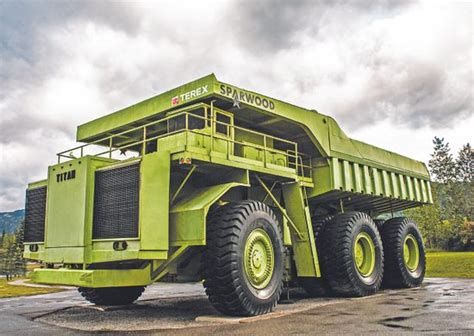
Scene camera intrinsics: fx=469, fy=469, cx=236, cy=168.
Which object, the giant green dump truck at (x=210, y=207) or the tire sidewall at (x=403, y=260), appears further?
the tire sidewall at (x=403, y=260)

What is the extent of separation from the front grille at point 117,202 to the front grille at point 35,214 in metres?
2.09

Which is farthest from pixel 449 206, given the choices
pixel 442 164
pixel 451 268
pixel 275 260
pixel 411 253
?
pixel 275 260

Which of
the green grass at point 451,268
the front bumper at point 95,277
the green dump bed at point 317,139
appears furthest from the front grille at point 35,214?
the green grass at point 451,268

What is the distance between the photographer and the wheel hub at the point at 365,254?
1240cm

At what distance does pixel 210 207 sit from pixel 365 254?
5.71m

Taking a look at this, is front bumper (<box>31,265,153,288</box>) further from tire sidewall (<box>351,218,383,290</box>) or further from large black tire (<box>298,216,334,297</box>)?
tire sidewall (<box>351,218,383,290</box>)

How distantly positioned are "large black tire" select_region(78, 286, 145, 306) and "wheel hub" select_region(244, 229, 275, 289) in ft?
13.2

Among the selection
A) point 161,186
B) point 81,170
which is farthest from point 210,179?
point 81,170

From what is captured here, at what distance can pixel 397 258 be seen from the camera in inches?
553

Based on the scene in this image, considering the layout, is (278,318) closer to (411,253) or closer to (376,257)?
(376,257)

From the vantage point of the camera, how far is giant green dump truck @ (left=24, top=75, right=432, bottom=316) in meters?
8.08

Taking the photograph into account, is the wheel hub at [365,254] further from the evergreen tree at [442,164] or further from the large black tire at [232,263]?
the evergreen tree at [442,164]

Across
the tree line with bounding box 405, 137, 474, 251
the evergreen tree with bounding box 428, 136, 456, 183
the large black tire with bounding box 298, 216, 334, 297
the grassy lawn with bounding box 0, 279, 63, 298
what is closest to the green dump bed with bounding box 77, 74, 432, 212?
the large black tire with bounding box 298, 216, 334, 297

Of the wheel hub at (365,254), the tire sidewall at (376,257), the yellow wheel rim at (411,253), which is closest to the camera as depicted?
the tire sidewall at (376,257)
